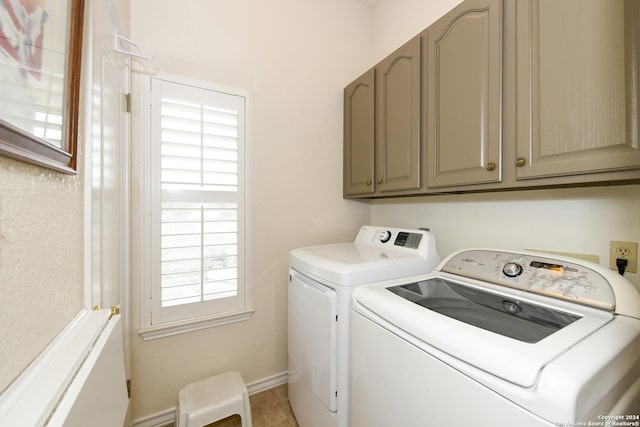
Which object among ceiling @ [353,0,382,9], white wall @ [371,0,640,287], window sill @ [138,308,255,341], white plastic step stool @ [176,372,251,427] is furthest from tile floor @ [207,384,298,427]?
ceiling @ [353,0,382,9]

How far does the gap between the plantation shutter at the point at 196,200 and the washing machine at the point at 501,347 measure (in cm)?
99

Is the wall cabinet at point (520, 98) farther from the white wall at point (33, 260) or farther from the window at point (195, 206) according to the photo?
the white wall at point (33, 260)

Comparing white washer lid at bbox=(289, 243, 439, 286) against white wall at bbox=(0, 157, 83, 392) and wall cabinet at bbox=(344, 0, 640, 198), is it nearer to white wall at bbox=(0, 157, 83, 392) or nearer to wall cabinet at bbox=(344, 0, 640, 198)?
wall cabinet at bbox=(344, 0, 640, 198)

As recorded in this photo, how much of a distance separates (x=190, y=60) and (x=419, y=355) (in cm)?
196

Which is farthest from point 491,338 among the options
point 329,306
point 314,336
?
point 314,336

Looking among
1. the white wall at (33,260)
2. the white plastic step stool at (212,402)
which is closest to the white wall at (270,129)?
the white plastic step stool at (212,402)

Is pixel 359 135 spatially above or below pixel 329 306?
above

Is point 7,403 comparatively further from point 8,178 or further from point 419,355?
point 419,355

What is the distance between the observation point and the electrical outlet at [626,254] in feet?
3.06

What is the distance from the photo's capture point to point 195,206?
5.00 feet

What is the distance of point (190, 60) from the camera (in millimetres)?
1529

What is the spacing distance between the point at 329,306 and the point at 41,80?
1.14 meters

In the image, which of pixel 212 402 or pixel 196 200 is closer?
pixel 212 402

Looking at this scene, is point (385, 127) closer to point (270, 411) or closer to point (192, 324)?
point (192, 324)
